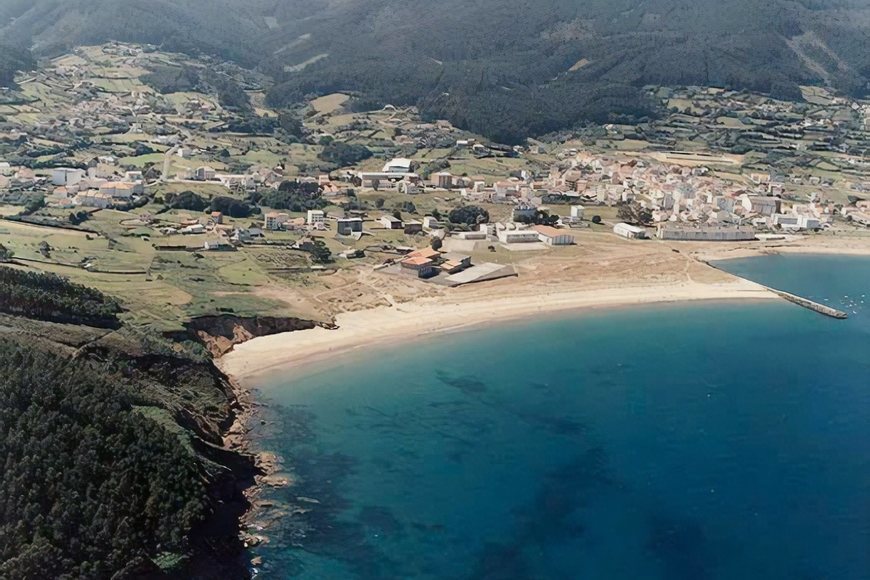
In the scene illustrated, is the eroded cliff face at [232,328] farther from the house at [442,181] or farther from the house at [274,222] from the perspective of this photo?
the house at [442,181]

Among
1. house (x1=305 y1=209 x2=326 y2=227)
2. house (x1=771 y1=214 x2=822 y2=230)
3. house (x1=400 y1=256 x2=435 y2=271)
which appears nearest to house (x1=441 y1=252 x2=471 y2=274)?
house (x1=400 y1=256 x2=435 y2=271)

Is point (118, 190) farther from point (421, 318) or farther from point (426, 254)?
point (421, 318)

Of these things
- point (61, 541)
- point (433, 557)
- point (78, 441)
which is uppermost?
point (78, 441)

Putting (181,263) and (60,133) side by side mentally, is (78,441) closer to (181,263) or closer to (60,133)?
(181,263)

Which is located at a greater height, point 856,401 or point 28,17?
point 28,17

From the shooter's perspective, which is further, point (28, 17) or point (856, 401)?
point (28, 17)

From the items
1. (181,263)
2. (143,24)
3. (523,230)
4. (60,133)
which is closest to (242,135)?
(60,133)

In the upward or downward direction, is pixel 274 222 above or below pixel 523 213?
below

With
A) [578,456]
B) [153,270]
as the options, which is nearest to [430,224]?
[153,270]
